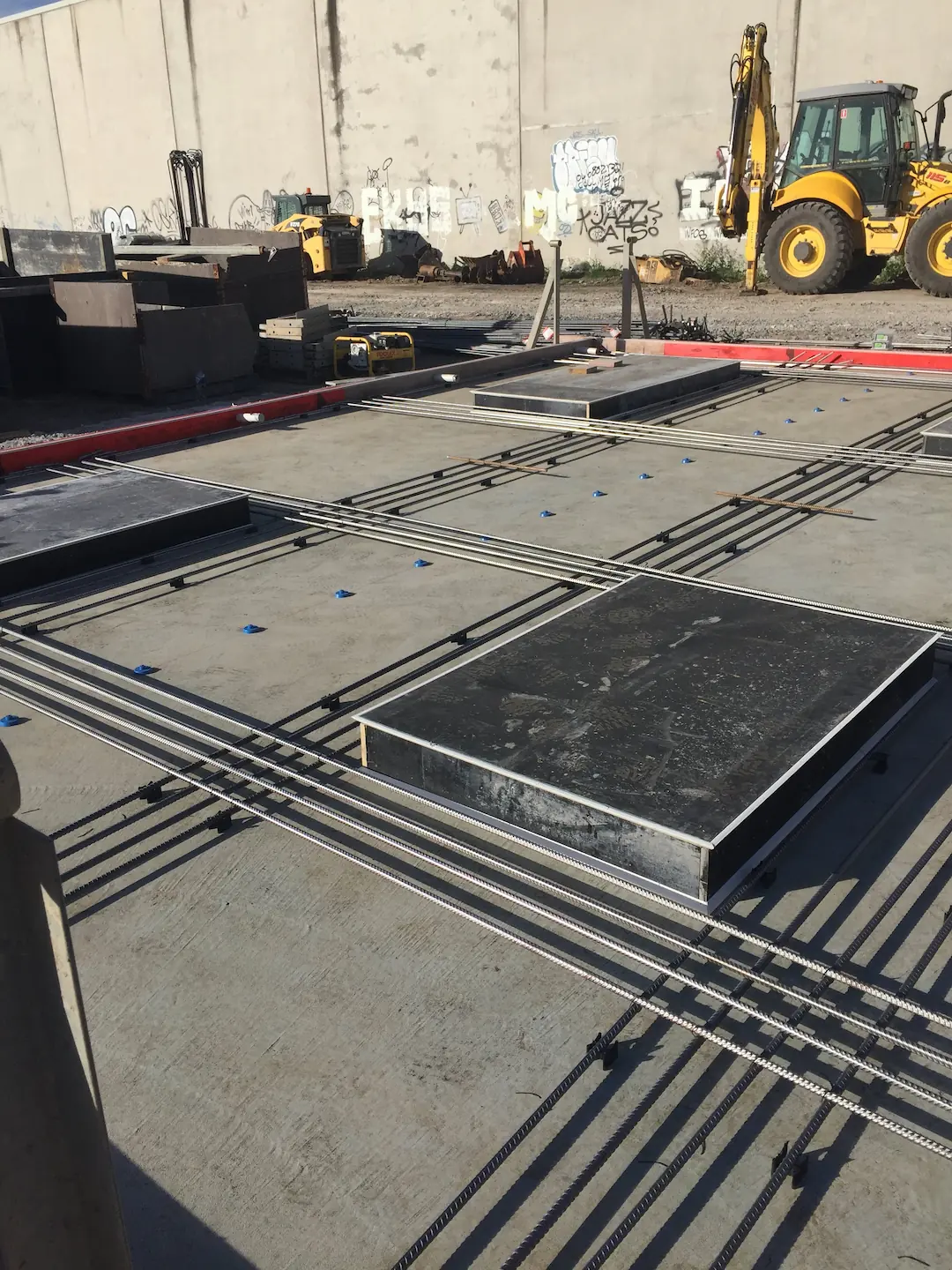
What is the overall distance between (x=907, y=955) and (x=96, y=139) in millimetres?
43429

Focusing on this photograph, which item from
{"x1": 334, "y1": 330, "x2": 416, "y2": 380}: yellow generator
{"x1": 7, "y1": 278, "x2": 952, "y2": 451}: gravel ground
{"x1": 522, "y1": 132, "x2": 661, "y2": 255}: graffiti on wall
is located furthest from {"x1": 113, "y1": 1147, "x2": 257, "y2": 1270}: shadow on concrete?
{"x1": 522, "y1": 132, "x2": 661, "y2": 255}: graffiti on wall

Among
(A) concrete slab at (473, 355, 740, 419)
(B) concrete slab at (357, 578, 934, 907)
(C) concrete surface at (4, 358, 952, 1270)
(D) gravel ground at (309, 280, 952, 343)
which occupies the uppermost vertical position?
(D) gravel ground at (309, 280, 952, 343)

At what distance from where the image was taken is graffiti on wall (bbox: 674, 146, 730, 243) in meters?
26.3

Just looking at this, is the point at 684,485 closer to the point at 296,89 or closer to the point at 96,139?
the point at 296,89

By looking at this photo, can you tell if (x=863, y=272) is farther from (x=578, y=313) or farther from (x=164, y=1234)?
(x=164, y=1234)

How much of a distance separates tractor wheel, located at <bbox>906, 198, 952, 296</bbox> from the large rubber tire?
122cm

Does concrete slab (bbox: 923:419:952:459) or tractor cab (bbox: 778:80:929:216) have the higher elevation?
tractor cab (bbox: 778:80:929:216)

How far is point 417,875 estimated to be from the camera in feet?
13.5

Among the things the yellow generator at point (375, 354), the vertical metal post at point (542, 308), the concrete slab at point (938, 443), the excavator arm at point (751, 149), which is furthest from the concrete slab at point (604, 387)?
the excavator arm at point (751, 149)

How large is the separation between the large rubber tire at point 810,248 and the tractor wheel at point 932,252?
1.22 metres

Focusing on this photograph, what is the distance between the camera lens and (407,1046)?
10.9 feet

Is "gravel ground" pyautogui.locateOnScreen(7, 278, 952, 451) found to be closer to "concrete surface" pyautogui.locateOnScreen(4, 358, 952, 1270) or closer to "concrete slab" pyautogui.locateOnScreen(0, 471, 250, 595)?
"concrete slab" pyautogui.locateOnScreen(0, 471, 250, 595)

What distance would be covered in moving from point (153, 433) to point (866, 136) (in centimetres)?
1501

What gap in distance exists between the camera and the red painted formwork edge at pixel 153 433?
33.7ft
